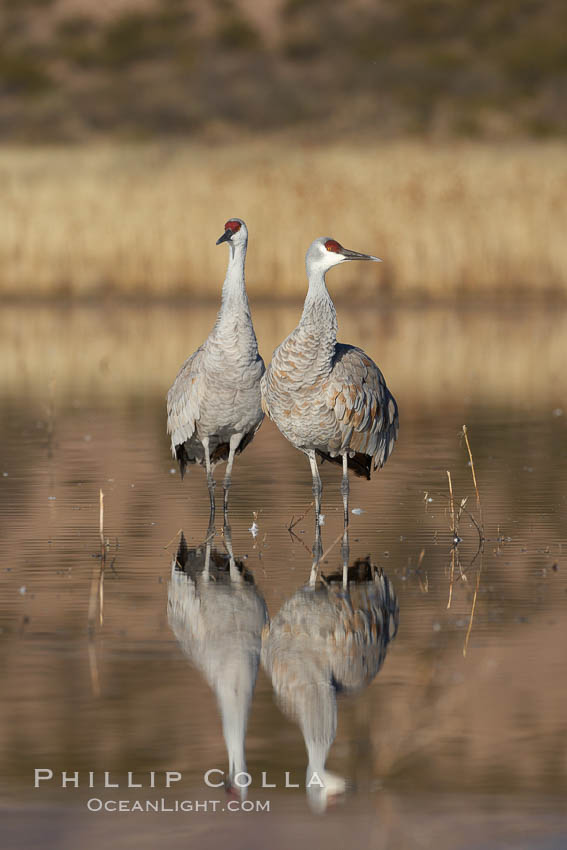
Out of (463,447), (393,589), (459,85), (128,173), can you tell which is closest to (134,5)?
(459,85)

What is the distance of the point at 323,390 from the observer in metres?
10.0

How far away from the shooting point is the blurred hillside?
6175cm

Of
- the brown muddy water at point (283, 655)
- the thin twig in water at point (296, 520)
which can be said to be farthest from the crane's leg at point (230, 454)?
the thin twig in water at point (296, 520)

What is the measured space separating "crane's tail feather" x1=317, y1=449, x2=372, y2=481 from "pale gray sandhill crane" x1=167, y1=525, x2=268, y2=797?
117 cm

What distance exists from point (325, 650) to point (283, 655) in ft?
0.57

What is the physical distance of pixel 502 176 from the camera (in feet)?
102

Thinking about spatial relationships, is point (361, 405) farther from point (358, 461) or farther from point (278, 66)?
point (278, 66)

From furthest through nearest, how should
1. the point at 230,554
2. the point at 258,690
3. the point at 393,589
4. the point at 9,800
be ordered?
the point at 230,554 → the point at 393,589 → the point at 258,690 → the point at 9,800

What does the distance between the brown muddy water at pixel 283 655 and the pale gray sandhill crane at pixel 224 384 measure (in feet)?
1.66

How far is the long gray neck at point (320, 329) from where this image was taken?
33.1 feet

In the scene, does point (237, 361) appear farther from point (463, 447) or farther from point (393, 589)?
point (463, 447)

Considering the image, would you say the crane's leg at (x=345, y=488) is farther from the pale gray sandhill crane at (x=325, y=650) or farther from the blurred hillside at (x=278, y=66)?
the blurred hillside at (x=278, y=66)

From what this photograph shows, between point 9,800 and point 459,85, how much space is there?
6225cm

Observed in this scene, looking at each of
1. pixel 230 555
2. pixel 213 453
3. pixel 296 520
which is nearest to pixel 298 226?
pixel 213 453
